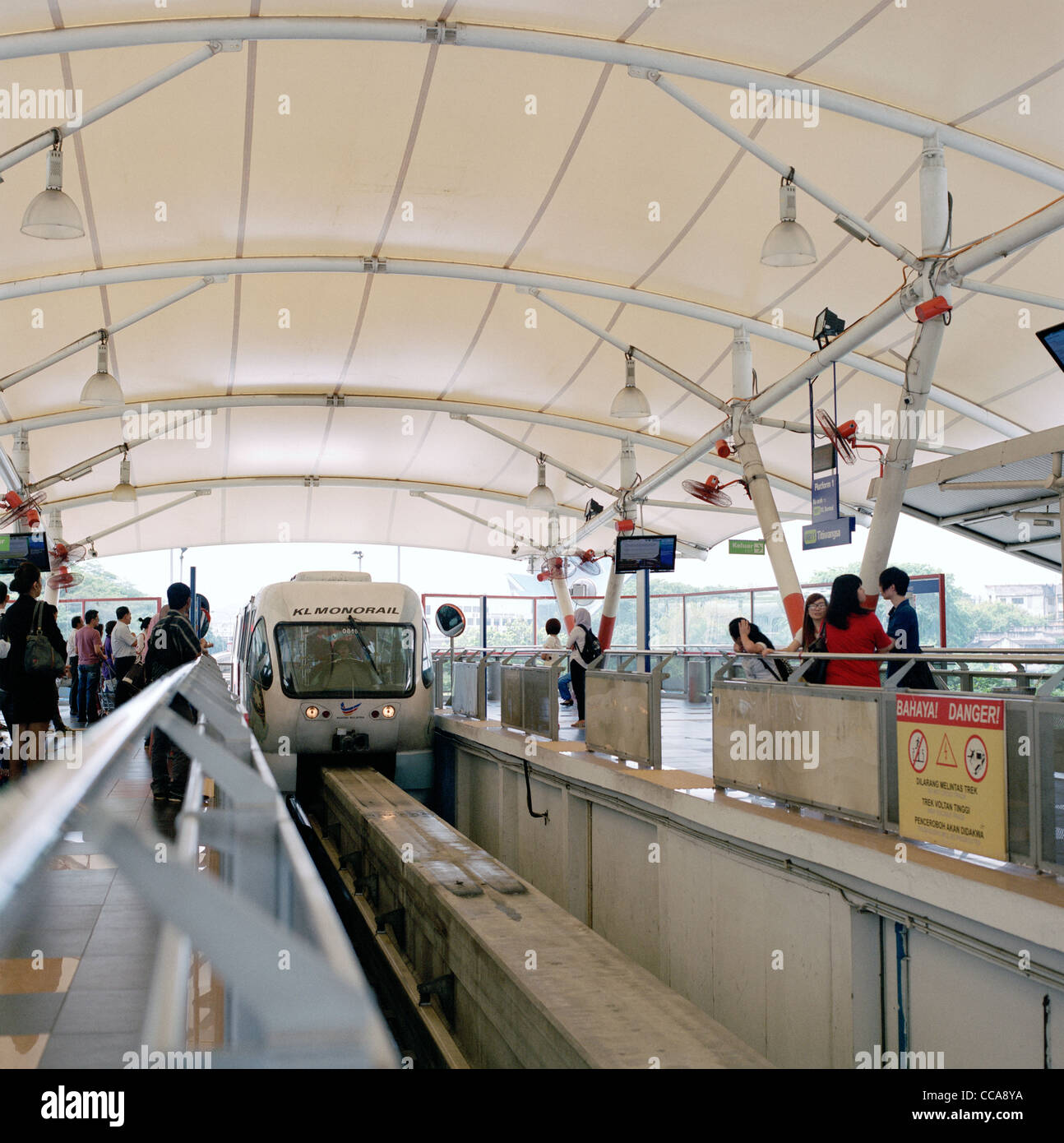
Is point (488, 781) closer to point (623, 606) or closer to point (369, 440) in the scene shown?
point (369, 440)

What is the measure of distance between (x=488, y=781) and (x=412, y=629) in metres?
2.27

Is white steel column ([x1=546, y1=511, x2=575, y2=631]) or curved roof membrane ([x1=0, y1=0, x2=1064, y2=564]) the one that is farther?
white steel column ([x1=546, y1=511, x2=575, y2=631])

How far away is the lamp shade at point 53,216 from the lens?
10.9 metres

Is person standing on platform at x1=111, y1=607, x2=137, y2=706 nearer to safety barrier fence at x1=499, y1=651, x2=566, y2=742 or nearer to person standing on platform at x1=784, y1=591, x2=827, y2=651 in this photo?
safety barrier fence at x1=499, y1=651, x2=566, y2=742

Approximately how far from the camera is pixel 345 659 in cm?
1440

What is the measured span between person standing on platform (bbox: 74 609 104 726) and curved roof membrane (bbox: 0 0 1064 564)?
14.7 feet

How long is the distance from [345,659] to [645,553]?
37.9 ft

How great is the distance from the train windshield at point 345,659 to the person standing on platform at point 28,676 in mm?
4191

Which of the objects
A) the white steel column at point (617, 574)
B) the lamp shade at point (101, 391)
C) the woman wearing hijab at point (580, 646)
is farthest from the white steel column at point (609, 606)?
the lamp shade at point (101, 391)

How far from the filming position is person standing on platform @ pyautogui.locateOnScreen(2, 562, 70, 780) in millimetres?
9547

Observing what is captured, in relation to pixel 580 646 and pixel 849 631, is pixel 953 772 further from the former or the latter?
pixel 580 646

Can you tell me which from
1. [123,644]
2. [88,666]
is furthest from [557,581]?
[123,644]

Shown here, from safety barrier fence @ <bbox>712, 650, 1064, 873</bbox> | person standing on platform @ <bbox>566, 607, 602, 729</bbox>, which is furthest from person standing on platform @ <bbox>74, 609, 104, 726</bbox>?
safety barrier fence @ <bbox>712, 650, 1064, 873</bbox>
